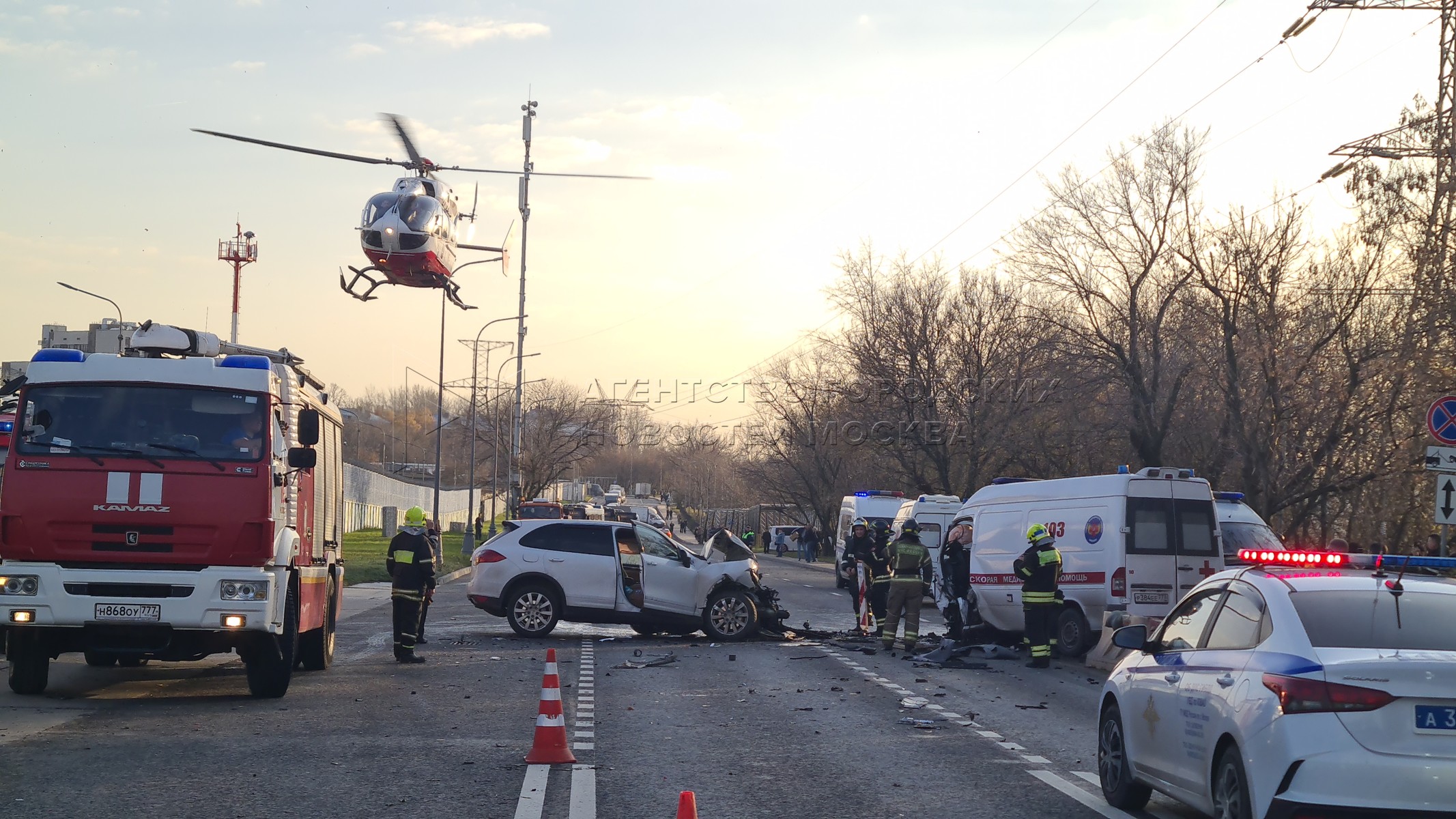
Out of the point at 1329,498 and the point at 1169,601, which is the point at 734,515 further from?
the point at 1169,601

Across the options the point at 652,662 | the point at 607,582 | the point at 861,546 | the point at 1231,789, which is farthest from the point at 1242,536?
the point at 1231,789

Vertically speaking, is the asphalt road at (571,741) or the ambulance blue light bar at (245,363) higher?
the ambulance blue light bar at (245,363)

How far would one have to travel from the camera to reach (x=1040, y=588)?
17.2 metres

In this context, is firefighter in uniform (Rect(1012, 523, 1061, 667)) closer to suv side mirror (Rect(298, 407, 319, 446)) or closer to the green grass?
suv side mirror (Rect(298, 407, 319, 446))

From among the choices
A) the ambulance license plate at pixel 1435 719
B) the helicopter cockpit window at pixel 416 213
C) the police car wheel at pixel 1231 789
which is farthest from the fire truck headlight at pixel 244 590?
the helicopter cockpit window at pixel 416 213

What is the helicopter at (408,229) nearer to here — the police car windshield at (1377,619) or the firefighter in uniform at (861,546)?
the firefighter in uniform at (861,546)

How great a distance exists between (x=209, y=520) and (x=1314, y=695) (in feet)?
29.6

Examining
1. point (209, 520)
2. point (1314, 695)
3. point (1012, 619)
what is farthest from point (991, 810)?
point (1012, 619)

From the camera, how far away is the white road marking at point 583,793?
7.59 metres

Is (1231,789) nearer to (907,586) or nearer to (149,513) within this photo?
(149,513)

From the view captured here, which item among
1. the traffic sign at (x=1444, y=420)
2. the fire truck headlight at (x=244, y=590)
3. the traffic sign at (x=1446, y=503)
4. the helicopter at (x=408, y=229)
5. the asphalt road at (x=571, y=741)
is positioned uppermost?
the helicopter at (x=408, y=229)

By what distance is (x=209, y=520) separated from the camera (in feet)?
38.1

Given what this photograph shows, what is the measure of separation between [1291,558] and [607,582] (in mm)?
13489

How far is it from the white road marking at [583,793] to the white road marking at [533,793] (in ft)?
0.55
